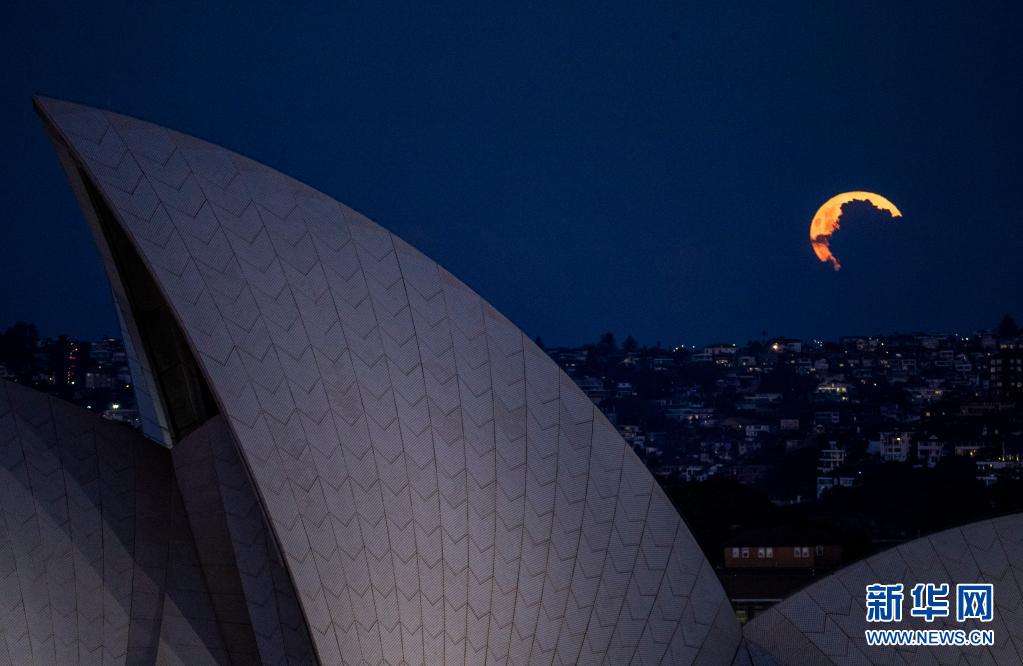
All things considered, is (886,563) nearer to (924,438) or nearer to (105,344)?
(924,438)

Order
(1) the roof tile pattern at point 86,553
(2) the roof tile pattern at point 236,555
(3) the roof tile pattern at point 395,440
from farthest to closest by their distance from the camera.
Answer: (1) the roof tile pattern at point 86,553 < (2) the roof tile pattern at point 236,555 < (3) the roof tile pattern at point 395,440

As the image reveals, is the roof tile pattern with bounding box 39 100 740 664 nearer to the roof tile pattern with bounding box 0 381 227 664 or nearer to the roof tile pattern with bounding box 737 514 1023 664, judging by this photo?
the roof tile pattern with bounding box 737 514 1023 664

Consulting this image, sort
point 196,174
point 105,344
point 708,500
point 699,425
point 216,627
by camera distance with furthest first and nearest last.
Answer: point 699,425 < point 105,344 < point 708,500 < point 216,627 < point 196,174

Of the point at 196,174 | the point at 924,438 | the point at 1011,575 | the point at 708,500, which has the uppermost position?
the point at 924,438

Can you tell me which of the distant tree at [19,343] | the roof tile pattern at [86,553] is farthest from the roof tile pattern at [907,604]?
the distant tree at [19,343]

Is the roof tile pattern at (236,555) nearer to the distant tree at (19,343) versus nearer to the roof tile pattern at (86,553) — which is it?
the roof tile pattern at (86,553)

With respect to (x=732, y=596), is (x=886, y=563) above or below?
below

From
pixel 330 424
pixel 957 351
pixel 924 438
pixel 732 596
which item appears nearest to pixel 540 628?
pixel 330 424
